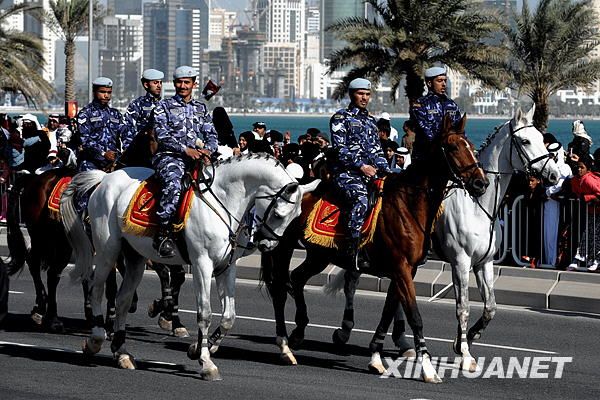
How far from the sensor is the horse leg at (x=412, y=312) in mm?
12778

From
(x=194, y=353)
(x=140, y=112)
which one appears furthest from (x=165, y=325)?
(x=194, y=353)

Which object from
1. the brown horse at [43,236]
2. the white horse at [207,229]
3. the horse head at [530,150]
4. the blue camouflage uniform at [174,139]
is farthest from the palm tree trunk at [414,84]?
the blue camouflage uniform at [174,139]

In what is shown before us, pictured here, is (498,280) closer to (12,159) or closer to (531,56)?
(12,159)

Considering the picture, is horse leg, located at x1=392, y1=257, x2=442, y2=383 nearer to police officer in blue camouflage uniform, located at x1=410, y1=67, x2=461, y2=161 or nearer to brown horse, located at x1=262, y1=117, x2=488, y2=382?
brown horse, located at x1=262, y1=117, x2=488, y2=382

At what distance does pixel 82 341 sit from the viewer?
15.1m

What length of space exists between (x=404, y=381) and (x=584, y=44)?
36.8 metres

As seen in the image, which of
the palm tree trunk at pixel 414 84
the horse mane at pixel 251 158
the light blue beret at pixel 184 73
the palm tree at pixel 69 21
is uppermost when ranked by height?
the palm tree at pixel 69 21

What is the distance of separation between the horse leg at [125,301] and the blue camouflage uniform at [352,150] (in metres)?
2.14

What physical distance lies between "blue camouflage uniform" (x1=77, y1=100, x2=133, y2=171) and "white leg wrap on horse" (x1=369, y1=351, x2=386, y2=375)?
4127mm

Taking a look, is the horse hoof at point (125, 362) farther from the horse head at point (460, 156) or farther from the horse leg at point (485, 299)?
the horse head at point (460, 156)

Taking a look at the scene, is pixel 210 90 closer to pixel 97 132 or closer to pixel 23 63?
pixel 97 132

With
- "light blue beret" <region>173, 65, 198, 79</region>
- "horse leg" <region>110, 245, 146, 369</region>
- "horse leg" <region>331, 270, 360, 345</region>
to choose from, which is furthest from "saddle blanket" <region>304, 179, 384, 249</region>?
"light blue beret" <region>173, 65, 198, 79</region>

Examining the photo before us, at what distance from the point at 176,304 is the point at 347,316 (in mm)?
2064

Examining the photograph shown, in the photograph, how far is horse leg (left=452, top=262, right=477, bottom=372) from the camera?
1345cm
